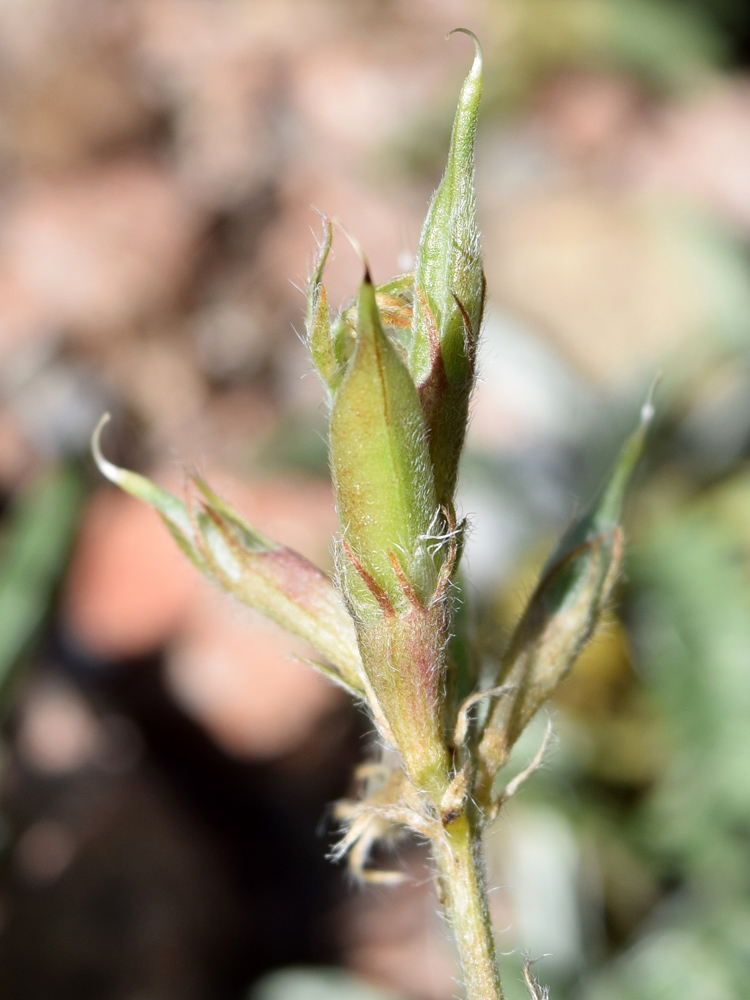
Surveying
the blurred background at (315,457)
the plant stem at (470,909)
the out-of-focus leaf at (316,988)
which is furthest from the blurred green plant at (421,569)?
the out-of-focus leaf at (316,988)

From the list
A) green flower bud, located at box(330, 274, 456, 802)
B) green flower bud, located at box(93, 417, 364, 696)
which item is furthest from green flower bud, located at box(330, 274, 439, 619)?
green flower bud, located at box(93, 417, 364, 696)

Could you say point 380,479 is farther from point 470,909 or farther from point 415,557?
point 470,909

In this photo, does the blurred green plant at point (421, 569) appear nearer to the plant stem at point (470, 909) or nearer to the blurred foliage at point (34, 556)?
the plant stem at point (470, 909)

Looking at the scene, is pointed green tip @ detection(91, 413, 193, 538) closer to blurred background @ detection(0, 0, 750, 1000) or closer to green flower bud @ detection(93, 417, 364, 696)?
green flower bud @ detection(93, 417, 364, 696)

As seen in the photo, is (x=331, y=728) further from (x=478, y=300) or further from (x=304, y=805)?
(x=478, y=300)

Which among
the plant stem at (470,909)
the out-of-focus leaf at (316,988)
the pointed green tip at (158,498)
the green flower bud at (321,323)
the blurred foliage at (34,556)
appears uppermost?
the green flower bud at (321,323)
